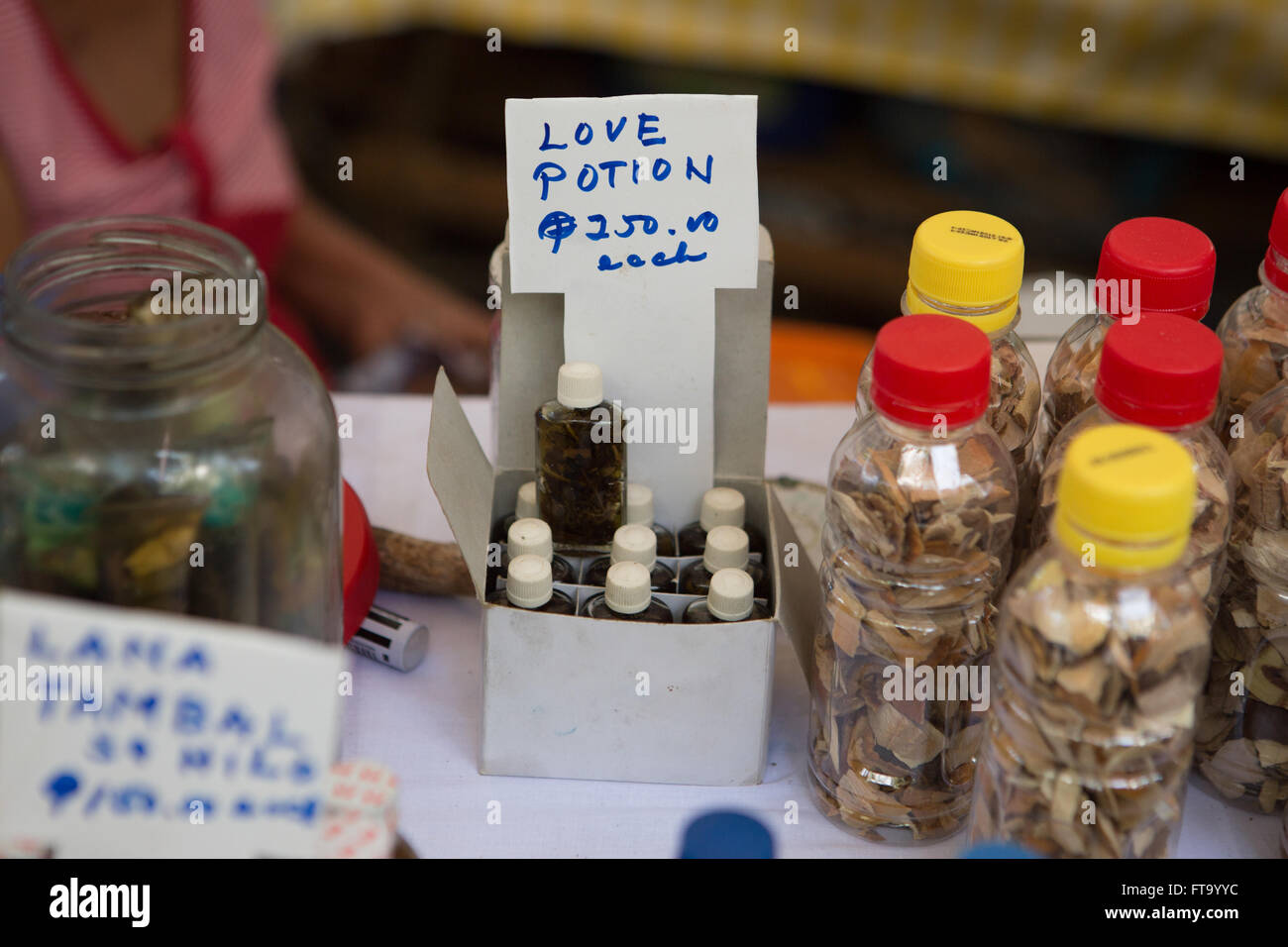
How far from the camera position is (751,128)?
0.87 m

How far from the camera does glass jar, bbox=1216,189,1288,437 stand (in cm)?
83

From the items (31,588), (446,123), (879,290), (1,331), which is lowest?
(879,290)

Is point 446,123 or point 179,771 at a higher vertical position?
point 179,771

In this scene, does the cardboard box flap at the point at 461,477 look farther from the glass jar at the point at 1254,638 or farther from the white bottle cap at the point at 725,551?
the glass jar at the point at 1254,638

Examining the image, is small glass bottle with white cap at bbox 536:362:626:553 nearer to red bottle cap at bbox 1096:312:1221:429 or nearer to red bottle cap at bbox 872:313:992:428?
red bottle cap at bbox 872:313:992:428

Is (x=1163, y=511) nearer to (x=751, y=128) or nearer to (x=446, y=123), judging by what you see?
(x=751, y=128)

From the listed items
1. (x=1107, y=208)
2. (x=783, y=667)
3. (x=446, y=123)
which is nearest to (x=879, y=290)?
(x=1107, y=208)

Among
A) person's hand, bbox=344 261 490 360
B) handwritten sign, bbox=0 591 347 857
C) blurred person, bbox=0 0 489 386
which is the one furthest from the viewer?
person's hand, bbox=344 261 490 360

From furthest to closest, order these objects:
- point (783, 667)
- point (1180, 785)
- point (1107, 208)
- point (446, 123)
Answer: point (446, 123)
point (1107, 208)
point (783, 667)
point (1180, 785)

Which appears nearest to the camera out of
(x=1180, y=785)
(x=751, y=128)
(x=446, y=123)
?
(x=1180, y=785)

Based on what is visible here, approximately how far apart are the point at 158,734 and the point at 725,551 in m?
0.41

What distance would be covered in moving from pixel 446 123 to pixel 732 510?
2.20 metres

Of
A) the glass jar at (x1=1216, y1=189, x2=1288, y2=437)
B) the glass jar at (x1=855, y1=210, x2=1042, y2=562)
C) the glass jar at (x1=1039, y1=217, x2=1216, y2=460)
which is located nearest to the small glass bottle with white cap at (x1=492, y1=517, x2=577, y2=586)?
the glass jar at (x1=855, y1=210, x2=1042, y2=562)

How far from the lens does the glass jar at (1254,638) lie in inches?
30.7
